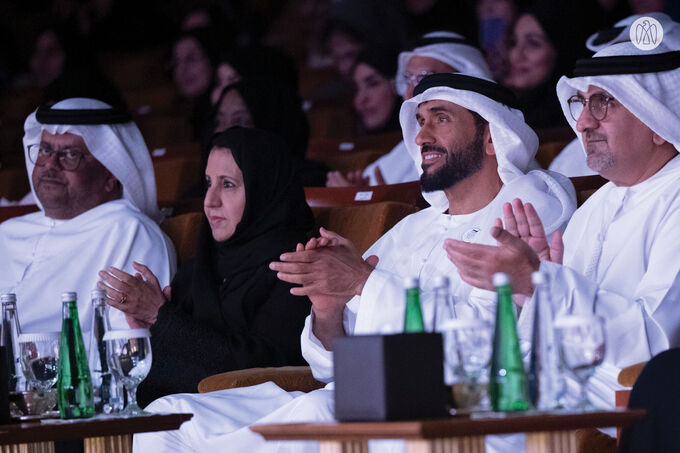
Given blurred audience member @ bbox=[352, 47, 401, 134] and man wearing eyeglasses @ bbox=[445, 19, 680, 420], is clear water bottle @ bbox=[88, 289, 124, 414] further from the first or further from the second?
blurred audience member @ bbox=[352, 47, 401, 134]

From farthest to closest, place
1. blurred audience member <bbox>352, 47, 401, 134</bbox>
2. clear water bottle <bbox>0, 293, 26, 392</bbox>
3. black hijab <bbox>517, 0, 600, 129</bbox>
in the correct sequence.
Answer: blurred audience member <bbox>352, 47, 401, 134</bbox> < black hijab <bbox>517, 0, 600, 129</bbox> < clear water bottle <bbox>0, 293, 26, 392</bbox>

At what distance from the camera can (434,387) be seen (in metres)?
2.02

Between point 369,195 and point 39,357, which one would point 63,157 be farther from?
point 39,357

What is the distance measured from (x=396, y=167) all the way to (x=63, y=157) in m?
1.59

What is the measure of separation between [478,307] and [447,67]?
107 inches

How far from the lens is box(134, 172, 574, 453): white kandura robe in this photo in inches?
116

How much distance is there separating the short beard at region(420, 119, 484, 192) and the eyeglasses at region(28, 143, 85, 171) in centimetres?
177

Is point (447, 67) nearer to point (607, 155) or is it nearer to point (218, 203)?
point (218, 203)

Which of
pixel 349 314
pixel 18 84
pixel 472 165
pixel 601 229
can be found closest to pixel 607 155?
pixel 601 229

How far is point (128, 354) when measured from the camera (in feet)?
7.73

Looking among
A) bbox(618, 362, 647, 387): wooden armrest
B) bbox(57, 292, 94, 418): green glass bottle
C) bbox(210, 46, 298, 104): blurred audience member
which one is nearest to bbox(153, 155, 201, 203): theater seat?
bbox(210, 46, 298, 104): blurred audience member

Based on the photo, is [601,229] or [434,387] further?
[601,229]

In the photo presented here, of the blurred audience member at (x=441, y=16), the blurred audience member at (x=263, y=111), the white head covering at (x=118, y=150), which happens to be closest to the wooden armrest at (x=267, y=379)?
the white head covering at (x=118, y=150)

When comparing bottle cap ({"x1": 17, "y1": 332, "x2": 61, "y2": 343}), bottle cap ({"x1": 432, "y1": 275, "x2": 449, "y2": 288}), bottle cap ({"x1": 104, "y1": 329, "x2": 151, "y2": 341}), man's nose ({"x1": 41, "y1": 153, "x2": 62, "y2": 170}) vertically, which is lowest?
bottle cap ({"x1": 104, "y1": 329, "x2": 151, "y2": 341})
